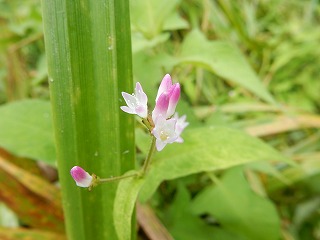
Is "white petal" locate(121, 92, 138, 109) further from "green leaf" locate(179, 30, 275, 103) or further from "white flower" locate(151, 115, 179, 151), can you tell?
"green leaf" locate(179, 30, 275, 103)

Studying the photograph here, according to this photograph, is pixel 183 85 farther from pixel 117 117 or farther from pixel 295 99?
pixel 117 117

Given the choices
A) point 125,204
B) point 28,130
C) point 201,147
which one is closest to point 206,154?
point 201,147

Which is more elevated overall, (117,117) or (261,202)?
(117,117)

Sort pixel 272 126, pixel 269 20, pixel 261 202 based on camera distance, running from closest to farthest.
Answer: pixel 261 202, pixel 272 126, pixel 269 20

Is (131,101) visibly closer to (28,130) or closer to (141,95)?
(141,95)

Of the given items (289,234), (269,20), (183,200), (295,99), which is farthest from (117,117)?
(269,20)

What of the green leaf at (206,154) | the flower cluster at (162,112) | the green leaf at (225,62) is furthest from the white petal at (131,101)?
the green leaf at (225,62)
